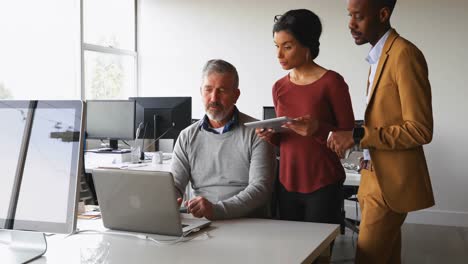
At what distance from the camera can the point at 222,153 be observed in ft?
7.13

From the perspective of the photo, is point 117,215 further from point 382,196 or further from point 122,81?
point 122,81

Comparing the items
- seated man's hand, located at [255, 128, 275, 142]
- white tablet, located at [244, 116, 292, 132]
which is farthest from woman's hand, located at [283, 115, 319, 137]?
seated man's hand, located at [255, 128, 275, 142]

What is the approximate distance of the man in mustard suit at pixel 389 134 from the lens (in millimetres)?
1701

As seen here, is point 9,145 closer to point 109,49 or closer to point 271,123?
point 271,123

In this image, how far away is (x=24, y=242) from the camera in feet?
5.13

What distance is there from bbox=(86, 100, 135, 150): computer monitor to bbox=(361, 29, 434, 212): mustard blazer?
3.12 meters

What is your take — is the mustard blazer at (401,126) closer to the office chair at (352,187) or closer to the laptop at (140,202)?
the laptop at (140,202)

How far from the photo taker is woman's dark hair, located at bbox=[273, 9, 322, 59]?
6.68 feet

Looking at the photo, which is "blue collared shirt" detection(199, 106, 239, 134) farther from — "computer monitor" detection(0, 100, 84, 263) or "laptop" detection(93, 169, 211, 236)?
"computer monitor" detection(0, 100, 84, 263)

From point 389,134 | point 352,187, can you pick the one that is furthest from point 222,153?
point 352,187

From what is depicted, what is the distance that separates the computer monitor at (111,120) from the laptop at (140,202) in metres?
2.88

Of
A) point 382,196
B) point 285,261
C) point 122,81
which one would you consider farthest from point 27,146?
point 122,81

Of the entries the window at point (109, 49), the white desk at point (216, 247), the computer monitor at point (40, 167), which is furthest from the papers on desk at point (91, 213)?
the window at point (109, 49)

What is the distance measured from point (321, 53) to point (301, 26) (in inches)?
156
